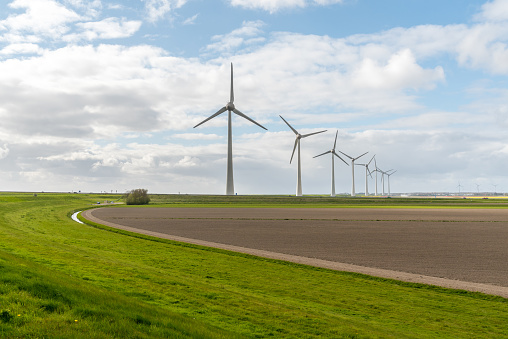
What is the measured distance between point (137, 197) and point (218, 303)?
403 ft

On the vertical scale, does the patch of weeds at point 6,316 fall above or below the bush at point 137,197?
below

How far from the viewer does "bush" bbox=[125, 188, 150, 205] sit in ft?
426

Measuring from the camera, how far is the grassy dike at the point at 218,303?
10.5 m

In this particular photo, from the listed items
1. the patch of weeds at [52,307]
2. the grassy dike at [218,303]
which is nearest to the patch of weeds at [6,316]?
the grassy dike at [218,303]

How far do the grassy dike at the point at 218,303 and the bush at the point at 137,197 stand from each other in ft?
357

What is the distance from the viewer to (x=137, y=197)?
131625 mm

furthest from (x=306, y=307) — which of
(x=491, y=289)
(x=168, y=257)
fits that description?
(x=168, y=257)

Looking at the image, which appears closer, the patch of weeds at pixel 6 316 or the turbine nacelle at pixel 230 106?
the patch of weeds at pixel 6 316

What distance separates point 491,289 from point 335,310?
8.66 meters

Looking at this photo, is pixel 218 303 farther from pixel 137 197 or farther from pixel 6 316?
pixel 137 197

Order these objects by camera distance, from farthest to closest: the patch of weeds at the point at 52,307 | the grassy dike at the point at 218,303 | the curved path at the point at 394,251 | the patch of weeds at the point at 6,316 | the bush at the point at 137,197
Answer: the bush at the point at 137,197 < the curved path at the point at 394,251 < the patch of weeds at the point at 52,307 < the grassy dike at the point at 218,303 < the patch of weeds at the point at 6,316

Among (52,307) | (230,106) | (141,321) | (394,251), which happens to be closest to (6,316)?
(52,307)

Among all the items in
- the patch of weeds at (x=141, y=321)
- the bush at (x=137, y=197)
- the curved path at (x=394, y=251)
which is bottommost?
the curved path at (x=394, y=251)

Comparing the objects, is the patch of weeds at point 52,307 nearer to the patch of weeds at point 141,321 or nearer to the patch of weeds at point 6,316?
the patch of weeds at point 6,316
